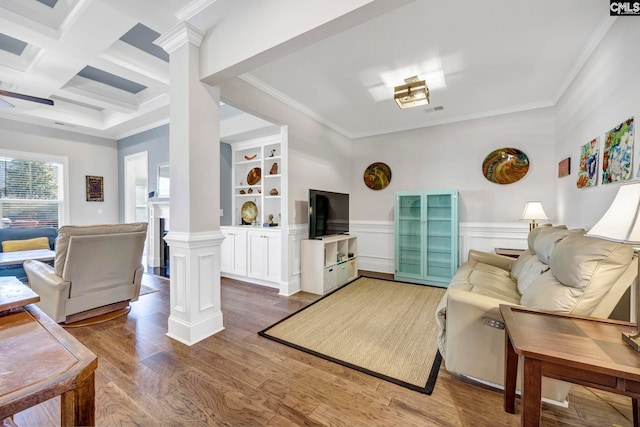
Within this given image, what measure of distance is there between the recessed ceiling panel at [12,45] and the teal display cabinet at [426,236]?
5.10 metres

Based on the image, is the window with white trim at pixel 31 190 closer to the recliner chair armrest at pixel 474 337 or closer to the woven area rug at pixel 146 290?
the woven area rug at pixel 146 290

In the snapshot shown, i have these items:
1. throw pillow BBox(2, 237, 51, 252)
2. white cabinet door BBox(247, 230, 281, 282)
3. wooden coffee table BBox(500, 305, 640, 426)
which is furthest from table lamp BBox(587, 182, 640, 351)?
throw pillow BBox(2, 237, 51, 252)

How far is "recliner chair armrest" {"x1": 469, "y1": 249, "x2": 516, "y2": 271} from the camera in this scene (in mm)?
3035

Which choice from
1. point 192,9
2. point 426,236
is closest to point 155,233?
point 192,9

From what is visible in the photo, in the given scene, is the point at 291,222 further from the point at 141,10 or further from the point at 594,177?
the point at 594,177

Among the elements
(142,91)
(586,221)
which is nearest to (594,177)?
(586,221)

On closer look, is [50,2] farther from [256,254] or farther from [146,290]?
[256,254]

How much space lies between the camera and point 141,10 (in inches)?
81.0

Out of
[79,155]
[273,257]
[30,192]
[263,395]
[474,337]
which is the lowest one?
[263,395]

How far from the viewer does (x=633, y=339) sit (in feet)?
3.61

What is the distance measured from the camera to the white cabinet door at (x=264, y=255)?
12.6ft

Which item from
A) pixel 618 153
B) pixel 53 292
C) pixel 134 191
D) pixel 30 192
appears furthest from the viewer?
pixel 134 191

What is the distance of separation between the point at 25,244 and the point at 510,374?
582cm

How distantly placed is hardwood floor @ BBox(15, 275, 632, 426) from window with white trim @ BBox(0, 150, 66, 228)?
4.17 meters
